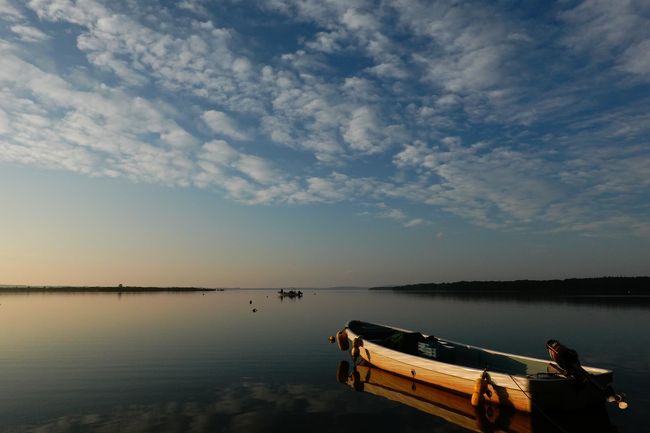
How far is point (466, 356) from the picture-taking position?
71.2ft

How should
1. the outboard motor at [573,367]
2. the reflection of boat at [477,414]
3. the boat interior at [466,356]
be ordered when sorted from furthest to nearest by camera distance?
1. the boat interior at [466,356]
2. the outboard motor at [573,367]
3. the reflection of boat at [477,414]

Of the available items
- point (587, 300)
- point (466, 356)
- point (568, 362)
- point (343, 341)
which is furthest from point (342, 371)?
point (587, 300)

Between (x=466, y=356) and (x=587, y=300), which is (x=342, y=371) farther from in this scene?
(x=587, y=300)

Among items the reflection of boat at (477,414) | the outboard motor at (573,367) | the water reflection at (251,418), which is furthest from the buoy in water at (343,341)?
the outboard motor at (573,367)

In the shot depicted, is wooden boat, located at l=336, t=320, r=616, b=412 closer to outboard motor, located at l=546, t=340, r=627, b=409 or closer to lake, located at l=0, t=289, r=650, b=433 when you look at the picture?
outboard motor, located at l=546, t=340, r=627, b=409

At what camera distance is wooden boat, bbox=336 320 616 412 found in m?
14.8

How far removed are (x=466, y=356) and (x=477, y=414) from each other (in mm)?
6199

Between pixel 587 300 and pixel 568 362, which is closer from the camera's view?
pixel 568 362

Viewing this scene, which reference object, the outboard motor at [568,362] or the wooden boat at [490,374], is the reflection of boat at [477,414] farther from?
the outboard motor at [568,362]

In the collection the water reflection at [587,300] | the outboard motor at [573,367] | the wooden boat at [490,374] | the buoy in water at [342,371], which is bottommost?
the buoy in water at [342,371]

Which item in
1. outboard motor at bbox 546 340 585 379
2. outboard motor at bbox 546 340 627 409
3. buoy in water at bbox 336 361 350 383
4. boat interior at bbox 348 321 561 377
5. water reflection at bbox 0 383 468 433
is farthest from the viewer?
buoy in water at bbox 336 361 350 383

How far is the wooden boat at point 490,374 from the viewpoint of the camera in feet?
48.6

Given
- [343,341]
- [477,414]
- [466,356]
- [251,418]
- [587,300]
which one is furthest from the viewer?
[587,300]

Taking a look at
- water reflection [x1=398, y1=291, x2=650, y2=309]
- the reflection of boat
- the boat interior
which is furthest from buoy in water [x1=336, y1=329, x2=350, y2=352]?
water reflection [x1=398, y1=291, x2=650, y2=309]
